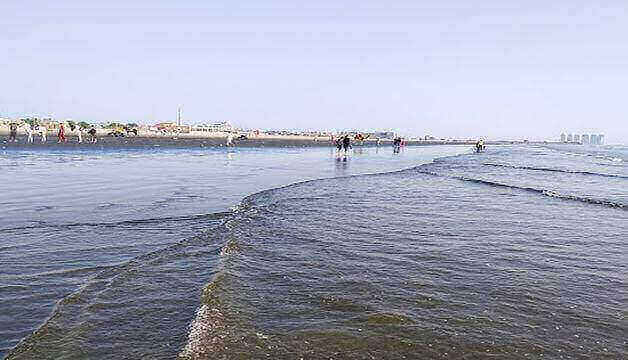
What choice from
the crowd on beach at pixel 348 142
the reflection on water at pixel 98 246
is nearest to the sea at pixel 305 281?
the reflection on water at pixel 98 246

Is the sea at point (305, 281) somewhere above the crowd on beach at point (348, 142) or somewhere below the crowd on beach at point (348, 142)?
below

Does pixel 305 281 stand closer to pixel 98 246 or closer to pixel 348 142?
pixel 98 246

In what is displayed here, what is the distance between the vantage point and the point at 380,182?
23.9 metres

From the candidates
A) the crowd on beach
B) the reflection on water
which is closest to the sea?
the reflection on water

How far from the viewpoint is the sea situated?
5.29 meters

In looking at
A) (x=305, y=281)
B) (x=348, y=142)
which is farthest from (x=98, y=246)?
(x=348, y=142)

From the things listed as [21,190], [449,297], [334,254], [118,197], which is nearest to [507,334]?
[449,297]

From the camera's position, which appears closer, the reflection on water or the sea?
the sea

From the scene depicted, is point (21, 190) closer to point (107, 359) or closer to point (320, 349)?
point (107, 359)

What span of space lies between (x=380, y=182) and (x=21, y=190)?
52.8 ft

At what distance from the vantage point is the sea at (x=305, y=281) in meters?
5.29

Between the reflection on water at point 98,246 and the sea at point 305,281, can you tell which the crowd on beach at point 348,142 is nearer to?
the reflection on water at point 98,246

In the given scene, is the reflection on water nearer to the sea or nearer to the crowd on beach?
the sea

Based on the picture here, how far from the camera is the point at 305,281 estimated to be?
7.42 meters
